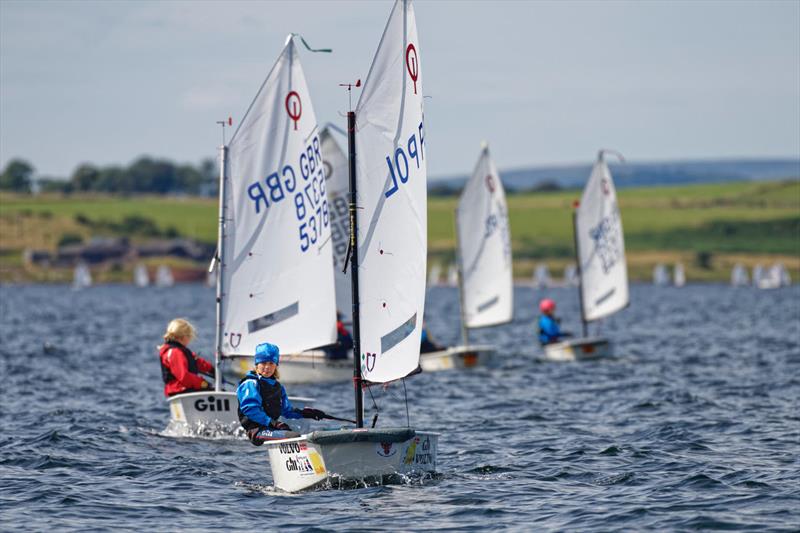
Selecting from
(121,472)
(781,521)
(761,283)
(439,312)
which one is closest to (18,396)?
(121,472)

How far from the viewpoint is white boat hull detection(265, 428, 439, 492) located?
17.2 metres

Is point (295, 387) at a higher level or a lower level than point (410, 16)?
lower

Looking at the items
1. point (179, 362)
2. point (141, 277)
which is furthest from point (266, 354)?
point (141, 277)

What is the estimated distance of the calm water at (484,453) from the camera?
648 inches

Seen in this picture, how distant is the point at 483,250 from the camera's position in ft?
132

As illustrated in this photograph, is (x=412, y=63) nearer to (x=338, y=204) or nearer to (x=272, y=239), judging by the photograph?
(x=272, y=239)

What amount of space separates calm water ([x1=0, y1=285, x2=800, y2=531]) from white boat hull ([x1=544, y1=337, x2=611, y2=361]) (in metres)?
0.50

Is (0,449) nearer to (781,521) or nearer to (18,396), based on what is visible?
(18,396)

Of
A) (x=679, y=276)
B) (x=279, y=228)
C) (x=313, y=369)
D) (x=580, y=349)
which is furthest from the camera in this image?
(x=679, y=276)

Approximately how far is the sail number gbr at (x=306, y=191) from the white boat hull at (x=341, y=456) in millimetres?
6285

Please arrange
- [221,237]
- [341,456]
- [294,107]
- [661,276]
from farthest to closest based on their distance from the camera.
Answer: [661,276]
[221,237]
[294,107]
[341,456]

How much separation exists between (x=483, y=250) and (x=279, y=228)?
17181 mm

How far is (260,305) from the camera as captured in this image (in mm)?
24266

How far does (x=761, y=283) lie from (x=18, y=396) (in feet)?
415
